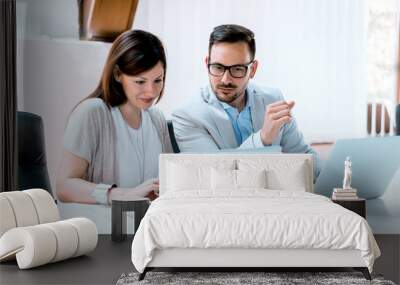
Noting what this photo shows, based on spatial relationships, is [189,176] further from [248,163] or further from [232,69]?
[232,69]

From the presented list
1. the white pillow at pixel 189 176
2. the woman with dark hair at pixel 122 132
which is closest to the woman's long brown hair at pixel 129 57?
the woman with dark hair at pixel 122 132

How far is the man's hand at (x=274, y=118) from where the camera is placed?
7.58 m

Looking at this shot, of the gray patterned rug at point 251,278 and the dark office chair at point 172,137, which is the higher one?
the dark office chair at point 172,137

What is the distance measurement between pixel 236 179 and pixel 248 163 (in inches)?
17.2

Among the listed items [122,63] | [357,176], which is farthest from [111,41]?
[357,176]

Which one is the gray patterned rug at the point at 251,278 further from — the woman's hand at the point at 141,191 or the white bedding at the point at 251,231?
the woman's hand at the point at 141,191

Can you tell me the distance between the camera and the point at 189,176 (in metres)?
7.01

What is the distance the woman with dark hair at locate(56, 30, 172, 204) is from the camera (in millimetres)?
7637

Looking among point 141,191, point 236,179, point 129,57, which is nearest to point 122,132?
point 141,191

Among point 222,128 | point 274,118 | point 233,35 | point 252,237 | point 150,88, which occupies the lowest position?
point 252,237

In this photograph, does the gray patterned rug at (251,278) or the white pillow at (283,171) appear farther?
the white pillow at (283,171)

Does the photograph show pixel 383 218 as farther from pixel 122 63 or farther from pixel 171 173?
pixel 122 63

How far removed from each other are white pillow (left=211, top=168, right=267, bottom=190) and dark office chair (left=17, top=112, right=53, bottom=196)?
1938 millimetres

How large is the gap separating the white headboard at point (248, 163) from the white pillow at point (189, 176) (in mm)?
10
